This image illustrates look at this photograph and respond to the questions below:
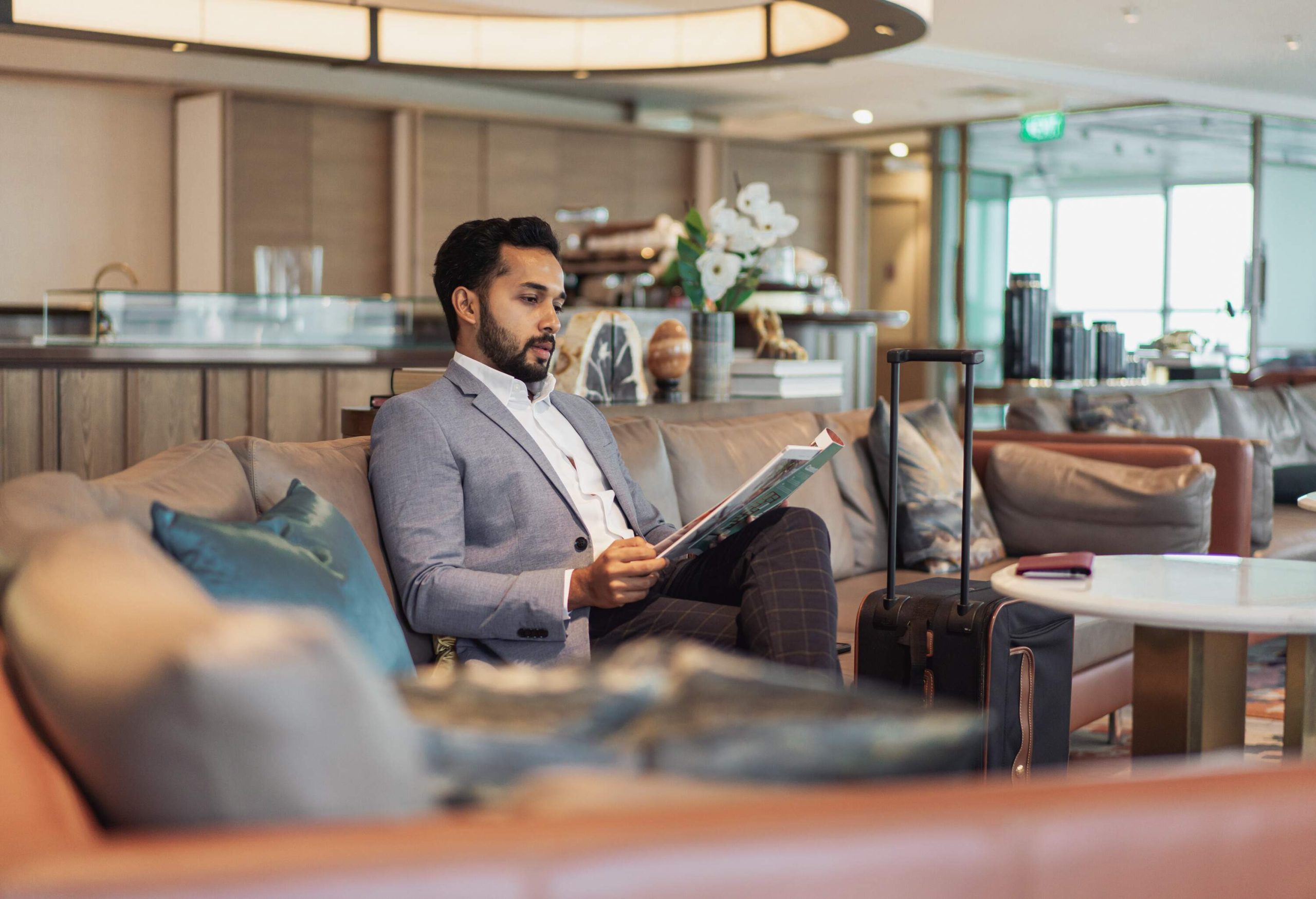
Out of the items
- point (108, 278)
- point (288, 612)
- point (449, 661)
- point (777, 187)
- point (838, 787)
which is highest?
point (777, 187)

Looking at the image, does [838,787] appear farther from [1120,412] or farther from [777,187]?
[777,187]

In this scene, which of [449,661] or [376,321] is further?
[376,321]

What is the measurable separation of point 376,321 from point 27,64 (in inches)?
156

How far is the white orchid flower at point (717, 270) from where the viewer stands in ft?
12.1

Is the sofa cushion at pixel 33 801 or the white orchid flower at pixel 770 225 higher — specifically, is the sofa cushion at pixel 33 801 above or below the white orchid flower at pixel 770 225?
below

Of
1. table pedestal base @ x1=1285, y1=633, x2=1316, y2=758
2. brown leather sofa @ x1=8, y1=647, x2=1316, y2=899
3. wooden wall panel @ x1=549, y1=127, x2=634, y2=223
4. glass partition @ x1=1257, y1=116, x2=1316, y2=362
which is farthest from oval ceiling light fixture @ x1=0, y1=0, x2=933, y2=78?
glass partition @ x1=1257, y1=116, x2=1316, y2=362

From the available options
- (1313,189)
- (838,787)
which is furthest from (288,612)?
(1313,189)

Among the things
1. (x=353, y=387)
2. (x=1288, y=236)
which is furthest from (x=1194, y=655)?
(x=1288, y=236)

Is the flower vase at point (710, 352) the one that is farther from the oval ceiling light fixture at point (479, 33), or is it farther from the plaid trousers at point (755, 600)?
the plaid trousers at point (755, 600)

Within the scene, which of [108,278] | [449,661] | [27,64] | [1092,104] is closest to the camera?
[449,661]

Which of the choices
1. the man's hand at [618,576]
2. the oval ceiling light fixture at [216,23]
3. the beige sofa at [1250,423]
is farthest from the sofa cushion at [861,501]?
the oval ceiling light fixture at [216,23]

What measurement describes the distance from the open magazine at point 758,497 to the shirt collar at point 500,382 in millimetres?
461

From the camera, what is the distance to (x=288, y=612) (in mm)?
782

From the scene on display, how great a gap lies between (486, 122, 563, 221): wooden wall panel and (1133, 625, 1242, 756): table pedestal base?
7.27 meters
